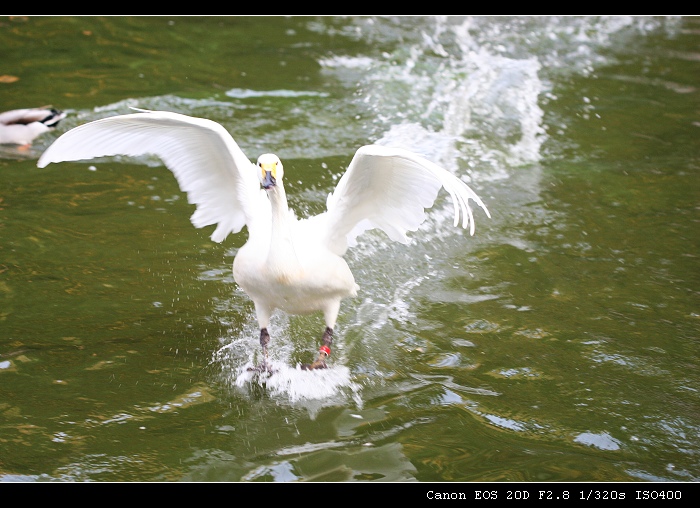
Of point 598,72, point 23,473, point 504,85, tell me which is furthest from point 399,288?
point 598,72

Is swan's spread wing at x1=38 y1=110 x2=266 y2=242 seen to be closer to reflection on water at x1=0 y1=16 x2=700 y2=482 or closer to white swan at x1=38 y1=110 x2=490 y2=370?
white swan at x1=38 y1=110 x2=490 y2=370

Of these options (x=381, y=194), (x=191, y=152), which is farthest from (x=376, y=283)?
(x=191, y=152)

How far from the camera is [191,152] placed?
6137 millimetres

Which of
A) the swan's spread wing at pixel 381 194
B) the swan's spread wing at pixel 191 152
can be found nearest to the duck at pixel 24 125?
the swan's spread wing at pixel 191 152

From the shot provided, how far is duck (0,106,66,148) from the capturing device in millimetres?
9539

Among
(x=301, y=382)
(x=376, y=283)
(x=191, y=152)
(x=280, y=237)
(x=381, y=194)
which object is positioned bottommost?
(x=301, y=382)

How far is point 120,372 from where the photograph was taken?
19.5ft

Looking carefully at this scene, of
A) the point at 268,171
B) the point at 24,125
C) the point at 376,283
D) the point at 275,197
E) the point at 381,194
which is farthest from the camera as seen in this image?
the point at 24,125

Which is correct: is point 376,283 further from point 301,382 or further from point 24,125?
point 24,125

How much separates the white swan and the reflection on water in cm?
62

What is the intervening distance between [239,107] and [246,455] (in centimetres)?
628

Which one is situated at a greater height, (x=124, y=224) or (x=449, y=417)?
(x=124, y=224)

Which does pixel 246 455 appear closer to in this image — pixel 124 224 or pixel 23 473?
pixel 23 473

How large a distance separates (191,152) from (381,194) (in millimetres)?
1345
